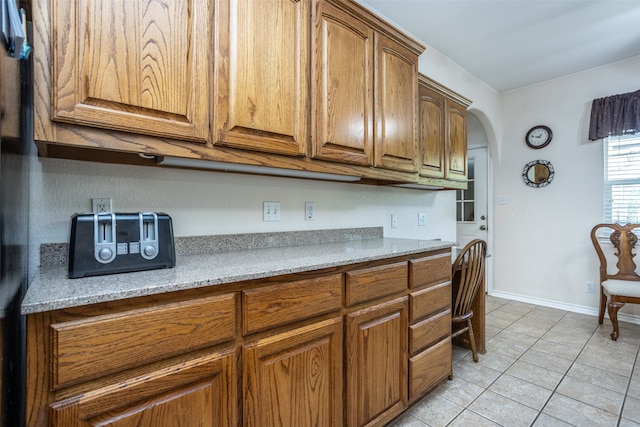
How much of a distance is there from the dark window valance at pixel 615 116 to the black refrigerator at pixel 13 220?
172 inches

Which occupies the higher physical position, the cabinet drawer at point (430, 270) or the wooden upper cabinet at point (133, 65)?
the wooden upper cabinet at point (133, 65)

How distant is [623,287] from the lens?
2.70 m

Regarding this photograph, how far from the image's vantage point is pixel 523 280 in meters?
3.87

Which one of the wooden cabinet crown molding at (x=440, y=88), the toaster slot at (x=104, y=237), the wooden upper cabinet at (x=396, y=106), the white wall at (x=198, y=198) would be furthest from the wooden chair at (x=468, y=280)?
the toaster slot at (x=104, y=237)

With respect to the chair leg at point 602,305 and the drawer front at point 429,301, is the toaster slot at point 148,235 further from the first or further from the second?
the chair leg at point 602,305

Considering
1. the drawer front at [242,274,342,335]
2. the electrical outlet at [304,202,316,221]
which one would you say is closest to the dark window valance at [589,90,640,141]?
the electrical outlet at [304,202,316,221]

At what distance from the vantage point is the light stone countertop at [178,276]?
0.75 metres

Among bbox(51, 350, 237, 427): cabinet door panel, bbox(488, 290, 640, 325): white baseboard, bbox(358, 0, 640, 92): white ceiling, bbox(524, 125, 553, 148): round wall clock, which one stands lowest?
bbox(488, 290, 640, 325): white baseboard

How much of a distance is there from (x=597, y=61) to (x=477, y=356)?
3.20 metres

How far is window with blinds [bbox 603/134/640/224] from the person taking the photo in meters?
3.06

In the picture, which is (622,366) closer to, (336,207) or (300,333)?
(336,207)

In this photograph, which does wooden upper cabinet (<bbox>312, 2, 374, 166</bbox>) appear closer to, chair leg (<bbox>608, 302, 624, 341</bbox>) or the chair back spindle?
the chair back spindle

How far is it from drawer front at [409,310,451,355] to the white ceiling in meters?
2.20

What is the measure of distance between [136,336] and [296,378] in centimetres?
61
